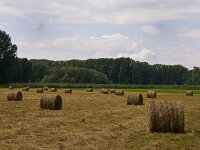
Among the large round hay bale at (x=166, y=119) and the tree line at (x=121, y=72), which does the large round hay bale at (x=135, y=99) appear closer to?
the large round hay bale at (x=166, y=119)

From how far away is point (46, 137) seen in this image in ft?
46.5

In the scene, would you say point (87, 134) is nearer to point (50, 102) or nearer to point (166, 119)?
point (166, 119)

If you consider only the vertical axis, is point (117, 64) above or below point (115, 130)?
above

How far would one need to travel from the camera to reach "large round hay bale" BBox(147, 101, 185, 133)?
1548 cm

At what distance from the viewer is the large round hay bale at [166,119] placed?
15.5 m

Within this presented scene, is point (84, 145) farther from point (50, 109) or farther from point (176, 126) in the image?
point (50, 109)

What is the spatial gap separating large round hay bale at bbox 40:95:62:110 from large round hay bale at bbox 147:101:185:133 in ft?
33.9

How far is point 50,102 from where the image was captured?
991 inches

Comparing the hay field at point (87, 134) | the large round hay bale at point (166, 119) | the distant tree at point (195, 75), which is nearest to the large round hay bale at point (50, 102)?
the hay field at point (87, 134)

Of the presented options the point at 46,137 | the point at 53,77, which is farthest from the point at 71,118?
the point at 53,77

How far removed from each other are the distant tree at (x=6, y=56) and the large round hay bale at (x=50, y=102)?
67098 mm

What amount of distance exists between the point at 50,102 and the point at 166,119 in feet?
35.8

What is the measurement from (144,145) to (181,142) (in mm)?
1265

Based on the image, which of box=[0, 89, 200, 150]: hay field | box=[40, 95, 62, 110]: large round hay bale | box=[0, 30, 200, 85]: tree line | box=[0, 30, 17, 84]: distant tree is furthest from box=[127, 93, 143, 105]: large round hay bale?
box=[0, 30, 200, 85]: tree line
